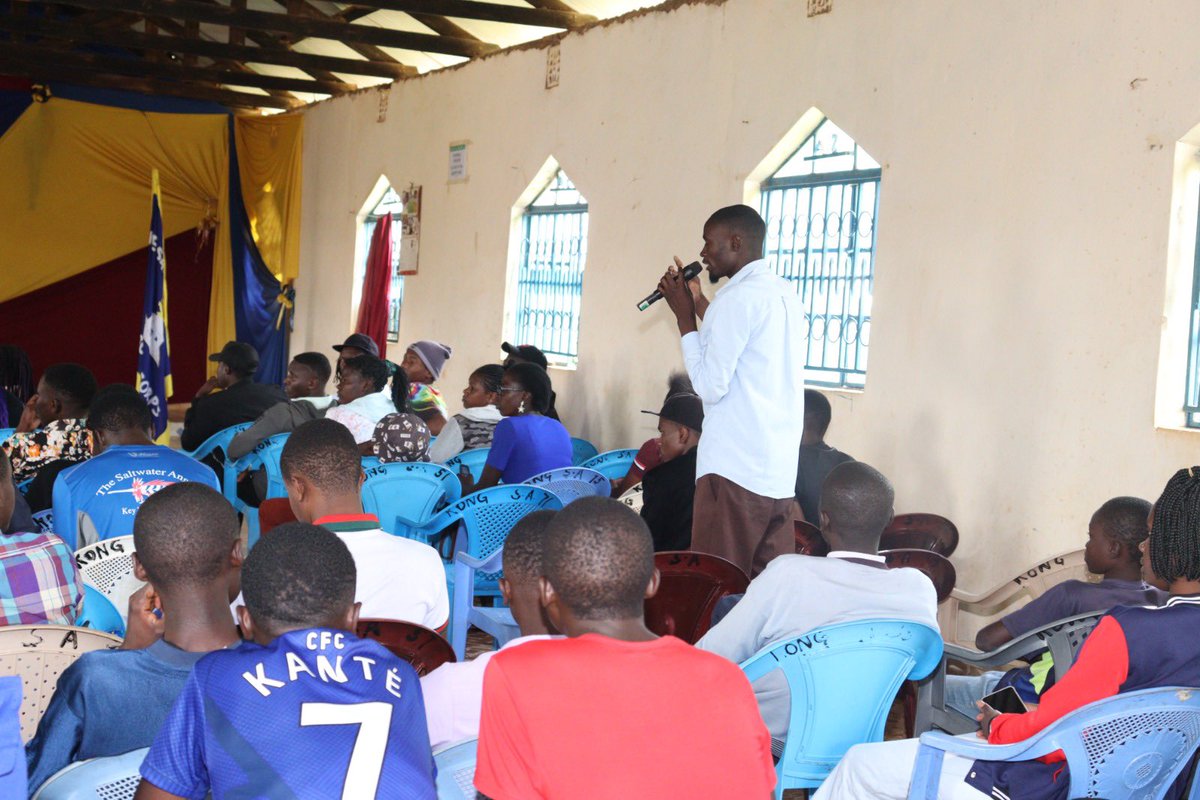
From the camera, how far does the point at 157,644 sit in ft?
5.80

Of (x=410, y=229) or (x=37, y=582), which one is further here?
(x=410, y=229)

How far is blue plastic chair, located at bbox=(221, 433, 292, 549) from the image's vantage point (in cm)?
474

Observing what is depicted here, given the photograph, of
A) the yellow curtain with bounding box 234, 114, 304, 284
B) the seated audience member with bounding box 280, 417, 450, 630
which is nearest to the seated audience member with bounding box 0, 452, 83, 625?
the seated audience member with bounding box 280, 417, 450, 630

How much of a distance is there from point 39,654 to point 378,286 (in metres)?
8.13

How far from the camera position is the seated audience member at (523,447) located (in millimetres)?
4500

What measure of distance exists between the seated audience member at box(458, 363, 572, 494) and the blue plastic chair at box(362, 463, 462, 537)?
32 centimetres

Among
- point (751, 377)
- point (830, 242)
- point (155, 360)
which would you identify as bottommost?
point (155, 360)

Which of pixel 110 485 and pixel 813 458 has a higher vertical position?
pixel 813 458

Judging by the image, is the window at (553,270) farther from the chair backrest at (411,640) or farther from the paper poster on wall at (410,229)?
the chair backrest at (411,640)

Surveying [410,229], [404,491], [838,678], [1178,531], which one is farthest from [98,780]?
[410,229]

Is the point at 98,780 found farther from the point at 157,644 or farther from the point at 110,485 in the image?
the point at 110,485

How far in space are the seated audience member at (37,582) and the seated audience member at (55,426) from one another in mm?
1744

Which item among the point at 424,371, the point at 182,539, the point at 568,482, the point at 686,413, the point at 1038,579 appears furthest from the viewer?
the point at 424,371

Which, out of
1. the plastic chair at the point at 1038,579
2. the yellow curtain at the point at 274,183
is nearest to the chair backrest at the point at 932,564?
the plastic chair at the point at 1038,579
